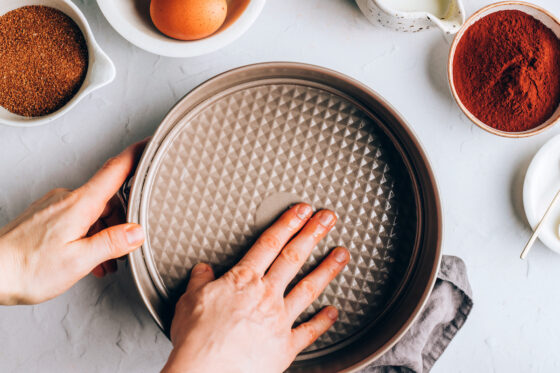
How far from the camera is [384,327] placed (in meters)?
0.51

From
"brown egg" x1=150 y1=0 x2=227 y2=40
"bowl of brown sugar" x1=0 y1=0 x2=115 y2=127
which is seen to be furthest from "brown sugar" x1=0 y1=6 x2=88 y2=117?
"brown egg" x1=150 y1=0 x2=227 y2=40

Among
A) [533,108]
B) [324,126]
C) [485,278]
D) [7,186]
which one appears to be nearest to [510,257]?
[485,278]

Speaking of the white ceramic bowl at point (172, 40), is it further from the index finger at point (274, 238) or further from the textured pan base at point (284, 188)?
the index finger at point (274, 238)

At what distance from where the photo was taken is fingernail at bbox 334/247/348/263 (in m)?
0.50

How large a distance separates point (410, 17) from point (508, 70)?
0.14 m

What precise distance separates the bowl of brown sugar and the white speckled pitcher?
0.35 meters

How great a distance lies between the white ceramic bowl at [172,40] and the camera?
0.48 m

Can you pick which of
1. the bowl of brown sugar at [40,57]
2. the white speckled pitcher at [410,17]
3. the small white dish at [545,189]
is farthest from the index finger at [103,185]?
the small white dish at [545,189]

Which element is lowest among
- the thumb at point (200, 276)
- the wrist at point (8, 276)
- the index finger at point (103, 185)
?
the thumb at point (200, 276)

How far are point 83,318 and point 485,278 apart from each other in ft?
1.77

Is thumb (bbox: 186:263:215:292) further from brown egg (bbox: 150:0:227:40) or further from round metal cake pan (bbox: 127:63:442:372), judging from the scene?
brown egg (bbox: 150:0:227:40)

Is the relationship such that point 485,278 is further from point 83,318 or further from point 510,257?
point 83,318

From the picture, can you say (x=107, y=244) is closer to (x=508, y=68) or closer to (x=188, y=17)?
(x=188, y=17)

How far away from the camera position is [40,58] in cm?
51
